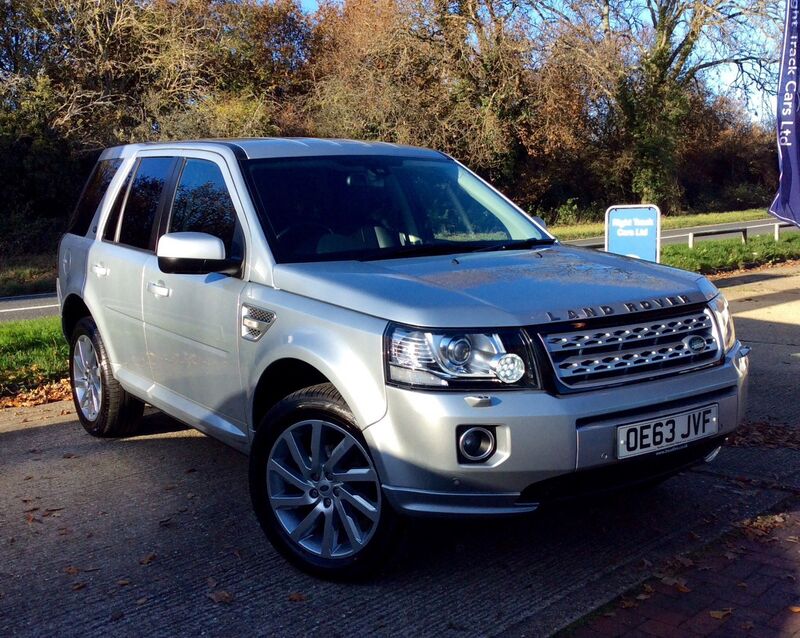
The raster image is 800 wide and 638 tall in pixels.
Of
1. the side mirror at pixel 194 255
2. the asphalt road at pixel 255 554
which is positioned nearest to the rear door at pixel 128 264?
the asphalt road at pixel 255 554

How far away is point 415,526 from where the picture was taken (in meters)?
3.90

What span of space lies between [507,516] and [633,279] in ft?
4.19

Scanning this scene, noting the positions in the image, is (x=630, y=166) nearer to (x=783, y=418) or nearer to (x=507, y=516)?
(x=783, y=418)

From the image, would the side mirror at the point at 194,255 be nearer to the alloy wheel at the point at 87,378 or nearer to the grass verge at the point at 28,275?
the alloy wheel at the point at 87,378

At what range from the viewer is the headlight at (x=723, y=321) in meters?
4.25

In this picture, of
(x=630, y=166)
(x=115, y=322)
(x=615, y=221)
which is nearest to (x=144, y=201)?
(x=115, y=322)

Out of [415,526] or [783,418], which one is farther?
[783,418]

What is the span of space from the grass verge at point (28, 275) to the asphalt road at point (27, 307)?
115cm

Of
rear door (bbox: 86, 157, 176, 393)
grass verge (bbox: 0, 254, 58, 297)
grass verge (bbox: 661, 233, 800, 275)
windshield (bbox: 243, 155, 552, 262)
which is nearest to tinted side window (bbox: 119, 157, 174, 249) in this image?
rear door (bbox: 86, 157, 176, 393)

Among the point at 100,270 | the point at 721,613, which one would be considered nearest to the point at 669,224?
the point at 100,270

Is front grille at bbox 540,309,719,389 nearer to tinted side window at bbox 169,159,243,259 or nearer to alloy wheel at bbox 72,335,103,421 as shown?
tinted side window at bbox 169,159,243,259

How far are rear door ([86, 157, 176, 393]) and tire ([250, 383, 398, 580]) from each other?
1.64 metres

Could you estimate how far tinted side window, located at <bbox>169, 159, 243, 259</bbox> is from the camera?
4793mm

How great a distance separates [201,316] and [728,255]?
1463 cm
